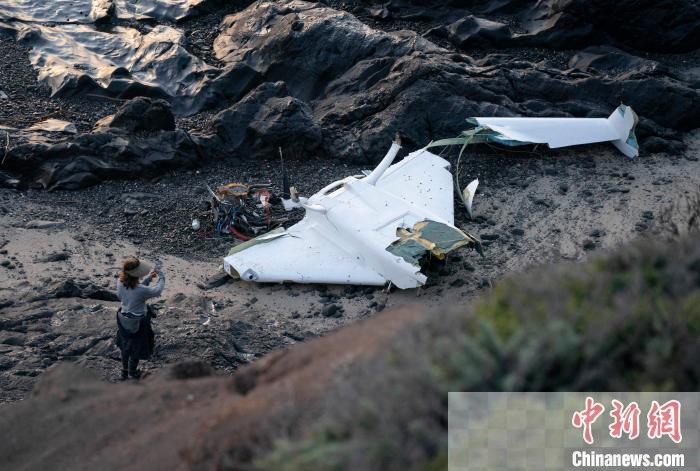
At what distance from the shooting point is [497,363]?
504cm

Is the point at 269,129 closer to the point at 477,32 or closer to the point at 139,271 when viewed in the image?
the point at 477,32

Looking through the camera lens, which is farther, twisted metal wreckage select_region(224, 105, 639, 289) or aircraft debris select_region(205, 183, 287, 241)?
aircraft debris select_region(205, 183, 287, 241)

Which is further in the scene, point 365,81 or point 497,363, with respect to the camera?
point 365,81

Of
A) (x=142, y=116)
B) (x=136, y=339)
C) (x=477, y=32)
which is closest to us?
(x=136, y=339)

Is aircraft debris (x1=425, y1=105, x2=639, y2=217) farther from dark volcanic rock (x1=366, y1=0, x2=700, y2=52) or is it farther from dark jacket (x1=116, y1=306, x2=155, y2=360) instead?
dark jacket (x1=116, y1=306, x2=155, y2=360)

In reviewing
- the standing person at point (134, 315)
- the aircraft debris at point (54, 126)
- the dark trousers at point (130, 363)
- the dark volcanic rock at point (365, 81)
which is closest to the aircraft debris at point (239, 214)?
the dark volcanic rock at point (365, 81)

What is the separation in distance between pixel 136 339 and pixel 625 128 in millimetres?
10794

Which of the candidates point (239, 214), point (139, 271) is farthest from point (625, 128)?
point (139, 271)

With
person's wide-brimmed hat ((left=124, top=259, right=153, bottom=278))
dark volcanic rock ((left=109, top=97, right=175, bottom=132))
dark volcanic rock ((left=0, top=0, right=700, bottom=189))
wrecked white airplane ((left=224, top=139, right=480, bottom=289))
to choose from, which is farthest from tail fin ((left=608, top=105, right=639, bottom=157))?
person's wide-brimmed hat ((left=124, top=259, right=153, bottom=278))

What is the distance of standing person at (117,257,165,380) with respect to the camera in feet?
31.9

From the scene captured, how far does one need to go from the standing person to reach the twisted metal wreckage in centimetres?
264

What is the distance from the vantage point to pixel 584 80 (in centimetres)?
1720

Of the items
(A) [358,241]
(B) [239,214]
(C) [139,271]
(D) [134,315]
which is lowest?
(B) [239,214]

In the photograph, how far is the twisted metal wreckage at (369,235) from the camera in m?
12.3
